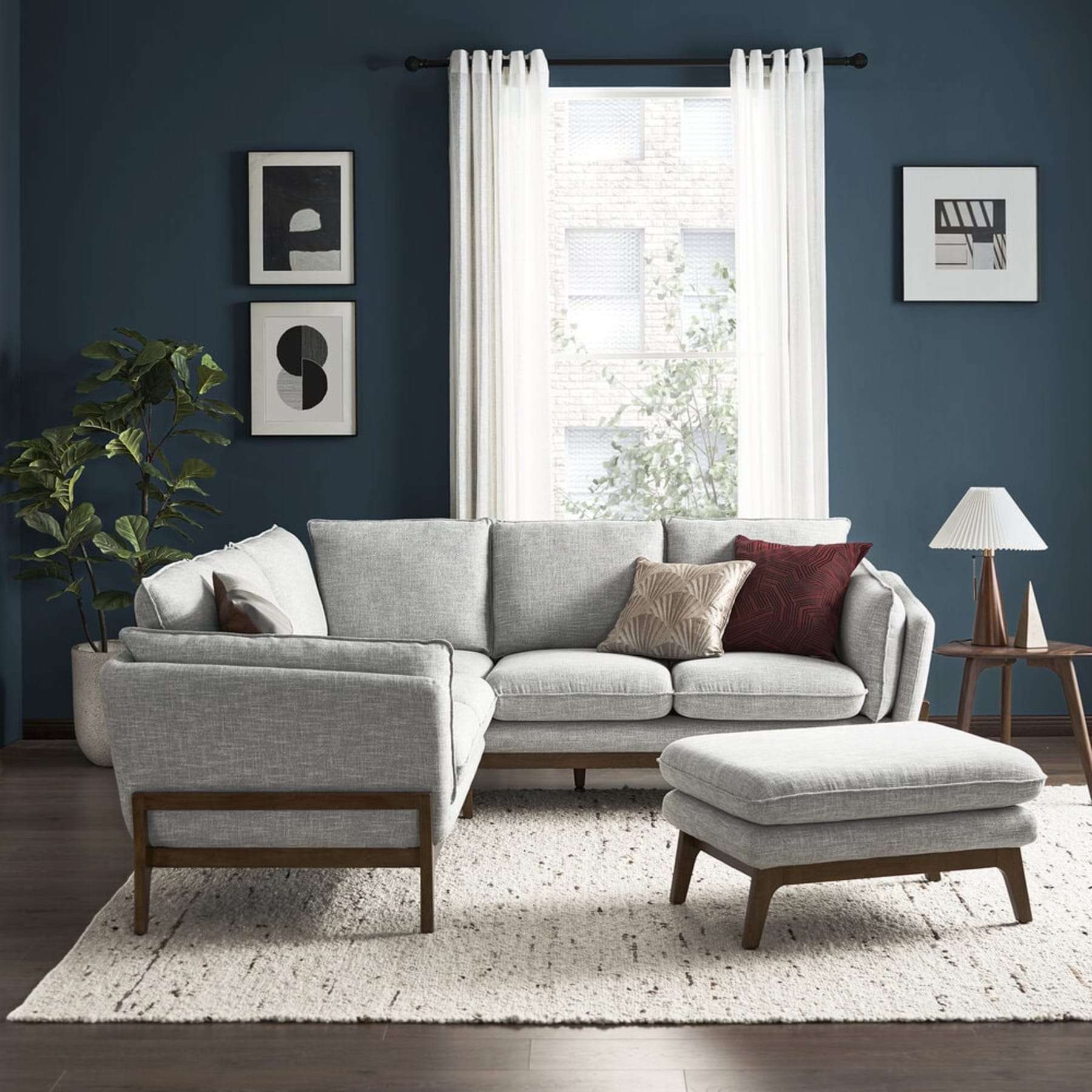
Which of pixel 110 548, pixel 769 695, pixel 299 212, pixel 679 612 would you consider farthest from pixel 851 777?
pixel 299 212

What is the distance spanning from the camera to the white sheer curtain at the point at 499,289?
188 inches

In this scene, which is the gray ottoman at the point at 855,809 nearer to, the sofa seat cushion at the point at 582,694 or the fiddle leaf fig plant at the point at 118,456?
the sofa seat cushion at the point at 582,694

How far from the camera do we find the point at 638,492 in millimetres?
5020

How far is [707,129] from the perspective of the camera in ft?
16.2

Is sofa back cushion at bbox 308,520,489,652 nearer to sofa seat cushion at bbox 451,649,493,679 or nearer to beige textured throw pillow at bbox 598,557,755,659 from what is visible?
sofa seat cushion at bbox 451,649,493,679

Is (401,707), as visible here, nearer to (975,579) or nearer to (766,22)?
(975,579)

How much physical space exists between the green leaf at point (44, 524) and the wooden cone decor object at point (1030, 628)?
136 inches

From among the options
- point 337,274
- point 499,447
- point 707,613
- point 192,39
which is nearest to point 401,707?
point 707,613

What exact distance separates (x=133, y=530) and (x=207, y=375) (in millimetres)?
651

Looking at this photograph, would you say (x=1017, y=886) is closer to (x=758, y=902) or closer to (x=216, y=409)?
(x=758, y=902)

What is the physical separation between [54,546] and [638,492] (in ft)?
7.92

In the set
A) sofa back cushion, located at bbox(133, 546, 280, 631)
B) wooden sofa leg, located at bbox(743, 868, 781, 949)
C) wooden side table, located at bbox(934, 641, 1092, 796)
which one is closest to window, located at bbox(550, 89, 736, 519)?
wooden side table, located at bbox(934, 641, 1092, 796)

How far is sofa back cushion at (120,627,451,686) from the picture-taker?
274 centimetres

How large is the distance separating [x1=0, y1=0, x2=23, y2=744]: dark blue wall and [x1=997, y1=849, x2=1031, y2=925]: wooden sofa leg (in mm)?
3792
